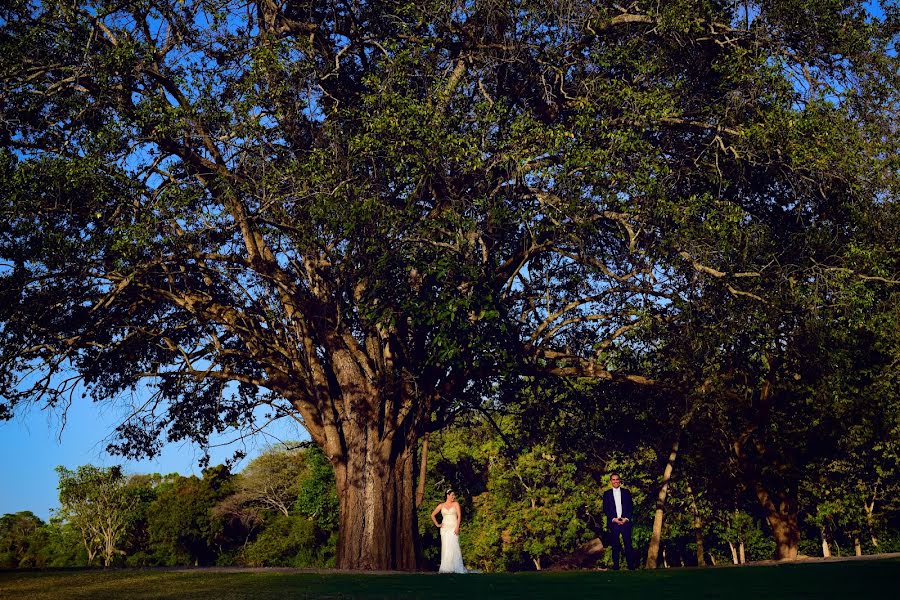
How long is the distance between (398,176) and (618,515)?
329 inches

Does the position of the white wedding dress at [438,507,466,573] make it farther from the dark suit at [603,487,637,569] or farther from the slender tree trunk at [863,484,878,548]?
the slender tree trunk at [863,484,878,548]

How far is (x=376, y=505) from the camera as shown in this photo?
16750mm

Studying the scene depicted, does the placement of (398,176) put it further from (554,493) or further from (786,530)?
(554,493)

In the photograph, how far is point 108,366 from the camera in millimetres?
20656

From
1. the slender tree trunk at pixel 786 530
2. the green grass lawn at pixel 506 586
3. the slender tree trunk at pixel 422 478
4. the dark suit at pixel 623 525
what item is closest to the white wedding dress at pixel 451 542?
the slender tree trunk at pixel 422 478

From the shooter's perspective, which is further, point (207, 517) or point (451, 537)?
point (207, 517)

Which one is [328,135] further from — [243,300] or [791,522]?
[791,522]

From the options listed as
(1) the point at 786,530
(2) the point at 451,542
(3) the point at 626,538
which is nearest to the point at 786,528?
(1) the point at 786,530

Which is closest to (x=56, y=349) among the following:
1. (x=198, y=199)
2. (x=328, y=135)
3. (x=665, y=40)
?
(x=198, y=199)

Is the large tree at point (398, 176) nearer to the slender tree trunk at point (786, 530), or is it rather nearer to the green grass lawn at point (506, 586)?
the green grass lawn at point (506, 586)

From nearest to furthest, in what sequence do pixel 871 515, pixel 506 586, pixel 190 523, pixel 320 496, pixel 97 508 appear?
1. pixel 506 586
2. pixel 871 515
3. pixel 320 496
4. pixel 190 523
5. pixel 97 508

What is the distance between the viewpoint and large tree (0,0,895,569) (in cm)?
1462

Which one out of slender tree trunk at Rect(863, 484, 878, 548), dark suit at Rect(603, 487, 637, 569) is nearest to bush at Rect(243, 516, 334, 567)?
slender tree trunk at Rect(863, 484, 878, 548)

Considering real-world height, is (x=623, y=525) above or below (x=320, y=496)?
below
